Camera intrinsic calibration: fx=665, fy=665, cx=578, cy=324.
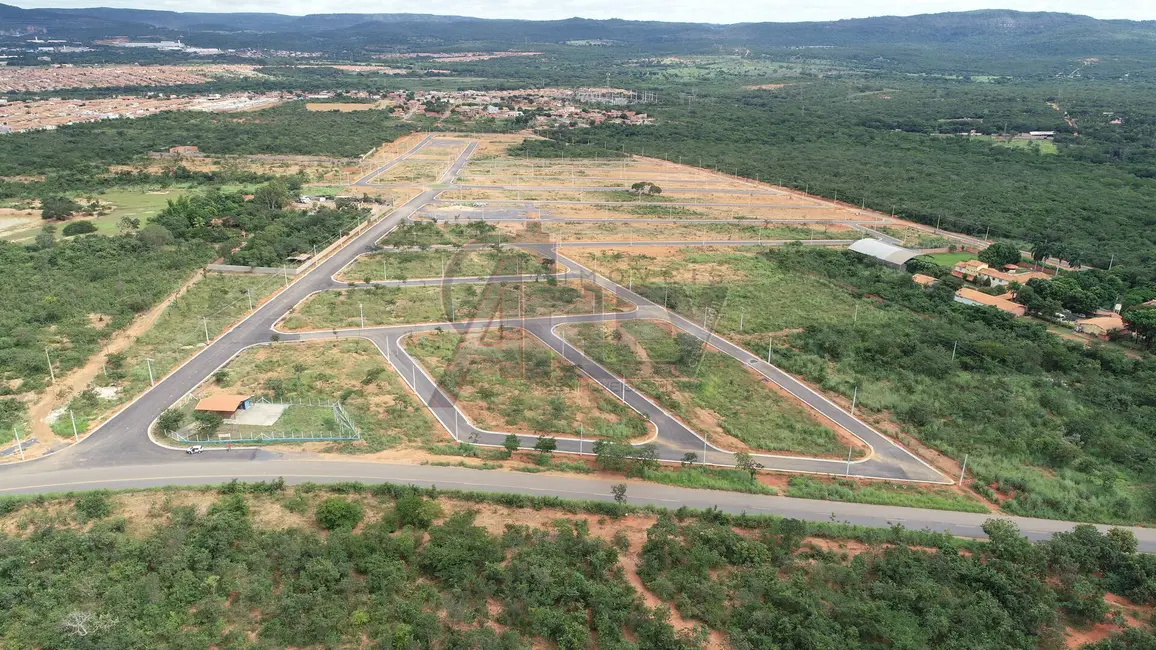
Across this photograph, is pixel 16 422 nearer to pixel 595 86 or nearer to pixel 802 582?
pixel 802 582

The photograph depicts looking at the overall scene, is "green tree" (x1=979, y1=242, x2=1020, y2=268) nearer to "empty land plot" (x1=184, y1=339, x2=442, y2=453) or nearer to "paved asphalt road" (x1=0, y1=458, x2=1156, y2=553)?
"paved asphalt road" (x1=0, y1=458, x2=1156, y2=553)

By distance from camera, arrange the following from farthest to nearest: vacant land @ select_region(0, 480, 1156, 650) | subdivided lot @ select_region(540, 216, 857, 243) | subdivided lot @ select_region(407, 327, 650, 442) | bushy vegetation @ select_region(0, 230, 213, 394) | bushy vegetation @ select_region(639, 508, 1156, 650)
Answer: subdivided lot @ select_region(540, 216, 857, 243), bushy vegetation @ select_region(0, 230, 213, 394), subdivided lot @ select_region(407, 327, 650, 442), bushy vegetation @ select_region(639, 508, 1156, 650), vacant land @ select_region(0, 480, 1156, 650)

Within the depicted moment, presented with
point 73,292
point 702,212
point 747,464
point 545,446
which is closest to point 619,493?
point 545,446

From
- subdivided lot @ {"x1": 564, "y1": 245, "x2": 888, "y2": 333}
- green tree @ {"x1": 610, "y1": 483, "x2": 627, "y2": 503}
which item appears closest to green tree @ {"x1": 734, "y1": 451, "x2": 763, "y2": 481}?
green tree @ {"x1": 610, "y1": 483, "x2": 627, "y2": 503}

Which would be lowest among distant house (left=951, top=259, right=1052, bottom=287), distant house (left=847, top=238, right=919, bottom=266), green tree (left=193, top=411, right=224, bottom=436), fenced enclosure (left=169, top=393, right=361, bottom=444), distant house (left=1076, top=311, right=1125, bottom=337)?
fenced enclosure (left=169, top=393, right=361, bottom=444)

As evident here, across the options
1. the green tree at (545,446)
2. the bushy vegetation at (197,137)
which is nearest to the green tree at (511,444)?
the green tree at (545,446)

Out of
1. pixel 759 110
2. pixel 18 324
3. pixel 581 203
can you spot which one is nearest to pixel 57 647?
pixel 18 324

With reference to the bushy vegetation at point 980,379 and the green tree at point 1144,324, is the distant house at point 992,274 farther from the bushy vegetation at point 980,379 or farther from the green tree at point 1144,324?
the green tree at point 1144,324
